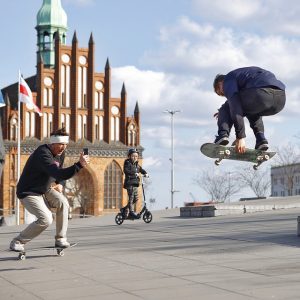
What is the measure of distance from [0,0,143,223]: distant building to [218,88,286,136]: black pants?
197 ft

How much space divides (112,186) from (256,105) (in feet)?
212

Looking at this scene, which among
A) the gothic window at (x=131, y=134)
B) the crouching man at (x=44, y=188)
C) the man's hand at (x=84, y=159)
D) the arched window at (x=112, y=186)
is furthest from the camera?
the gothic window at (x=131, y=134)

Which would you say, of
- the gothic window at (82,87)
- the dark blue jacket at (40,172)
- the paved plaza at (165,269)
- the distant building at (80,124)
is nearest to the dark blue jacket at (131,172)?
the paved plaza at (165,269)

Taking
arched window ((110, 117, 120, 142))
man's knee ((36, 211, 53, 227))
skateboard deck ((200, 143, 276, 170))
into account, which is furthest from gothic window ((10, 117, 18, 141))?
skateboard deck ((200, 143, 276, 170))

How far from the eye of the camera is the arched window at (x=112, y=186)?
7175 centimetres

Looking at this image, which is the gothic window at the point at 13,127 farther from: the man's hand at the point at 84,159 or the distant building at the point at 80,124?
the man's hand at the point at 84,159

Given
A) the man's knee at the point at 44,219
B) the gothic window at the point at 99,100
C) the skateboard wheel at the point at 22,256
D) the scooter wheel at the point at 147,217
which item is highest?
the gothic window at the point at 99,100

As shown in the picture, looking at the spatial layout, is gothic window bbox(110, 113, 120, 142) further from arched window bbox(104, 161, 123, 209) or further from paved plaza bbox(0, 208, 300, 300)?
paved plaza bbox(0, 208, 300, 300)

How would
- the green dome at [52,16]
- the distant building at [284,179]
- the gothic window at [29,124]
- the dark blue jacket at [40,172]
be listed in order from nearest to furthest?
the dark blue jacket at [40,172], the gothic window at [29,124], the distant building at [284,179], the green dome at [52,16]

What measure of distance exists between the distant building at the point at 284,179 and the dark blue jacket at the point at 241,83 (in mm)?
61962

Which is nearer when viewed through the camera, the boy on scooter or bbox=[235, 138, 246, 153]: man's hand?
bbox=[235, 138, 246, 153]: man's hand

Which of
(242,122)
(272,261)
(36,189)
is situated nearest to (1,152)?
(36,189)

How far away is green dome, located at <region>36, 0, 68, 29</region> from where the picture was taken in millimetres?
77875

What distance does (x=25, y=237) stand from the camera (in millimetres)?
9977
